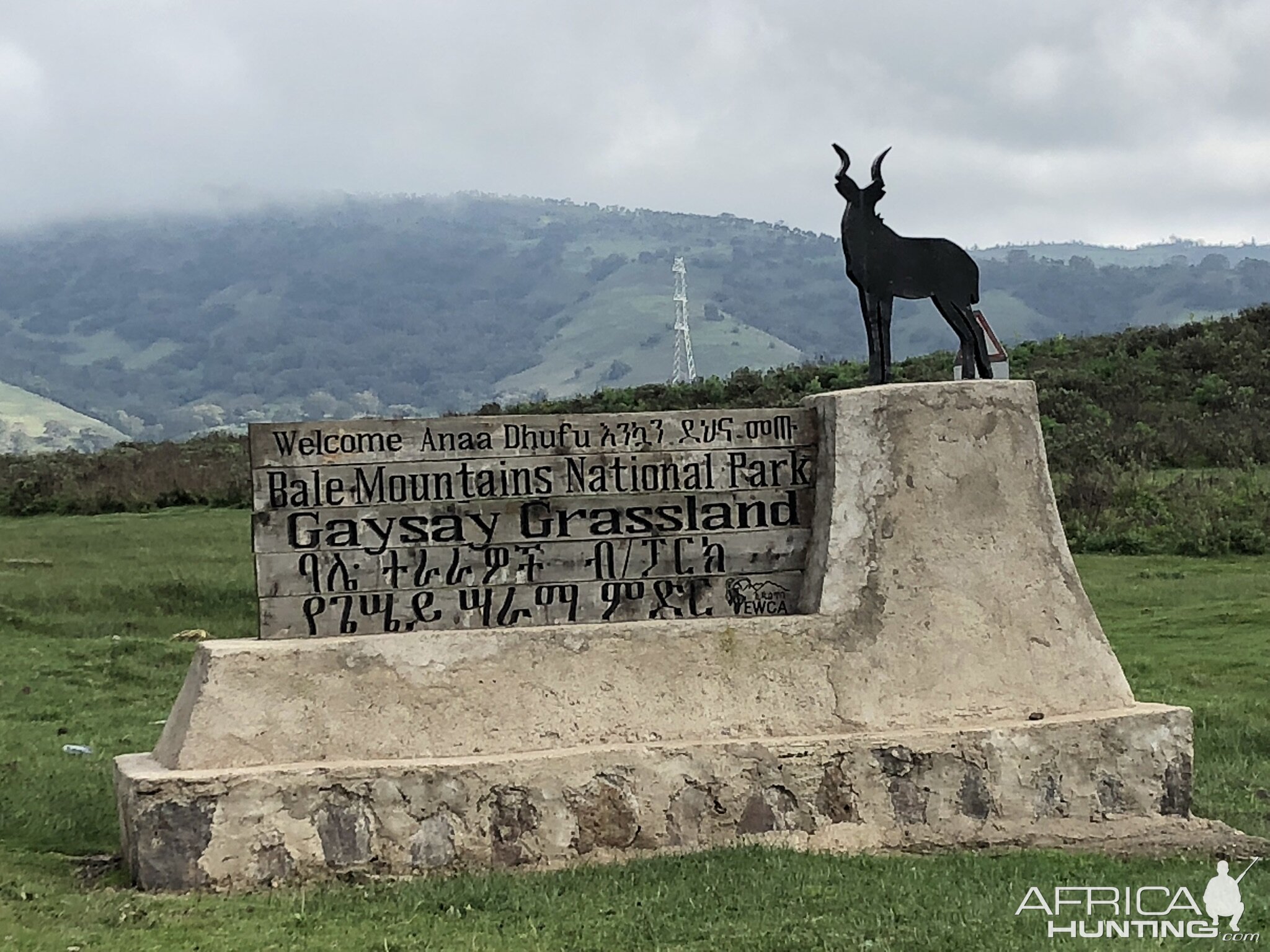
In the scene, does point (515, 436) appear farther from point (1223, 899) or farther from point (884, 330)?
point (1223, 899)

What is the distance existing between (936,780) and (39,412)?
343 feet

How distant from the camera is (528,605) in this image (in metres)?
7.04

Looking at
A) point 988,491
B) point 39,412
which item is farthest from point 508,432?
point 39,412

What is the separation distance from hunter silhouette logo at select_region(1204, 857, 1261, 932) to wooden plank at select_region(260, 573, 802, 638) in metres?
2.18

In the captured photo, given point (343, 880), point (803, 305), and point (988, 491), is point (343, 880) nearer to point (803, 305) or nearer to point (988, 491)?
point (988, 491)

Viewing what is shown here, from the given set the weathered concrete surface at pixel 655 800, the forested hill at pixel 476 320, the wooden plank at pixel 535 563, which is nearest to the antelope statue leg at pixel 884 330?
the wooden plank at pixel 535 563

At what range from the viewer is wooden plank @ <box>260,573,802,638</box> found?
681cm

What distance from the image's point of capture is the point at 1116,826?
7.10 meters

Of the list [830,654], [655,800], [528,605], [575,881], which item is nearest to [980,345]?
[830,654]

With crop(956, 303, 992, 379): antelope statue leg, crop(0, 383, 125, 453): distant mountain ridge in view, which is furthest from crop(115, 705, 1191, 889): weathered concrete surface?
crop(0, 383, 125, 453): distant mountain ridge

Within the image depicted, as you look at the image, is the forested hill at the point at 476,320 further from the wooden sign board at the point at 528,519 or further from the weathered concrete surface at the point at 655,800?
the weathered concrete surface at the point at 655,800

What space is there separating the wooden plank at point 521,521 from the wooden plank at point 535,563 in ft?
0.10

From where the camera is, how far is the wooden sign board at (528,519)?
6824mm

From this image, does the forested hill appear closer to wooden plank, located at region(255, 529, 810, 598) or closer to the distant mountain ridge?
the distant mountain ridge
